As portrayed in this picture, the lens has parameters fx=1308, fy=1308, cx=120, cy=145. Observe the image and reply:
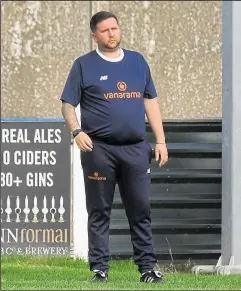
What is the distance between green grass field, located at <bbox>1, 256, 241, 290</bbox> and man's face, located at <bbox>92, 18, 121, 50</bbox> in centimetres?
145

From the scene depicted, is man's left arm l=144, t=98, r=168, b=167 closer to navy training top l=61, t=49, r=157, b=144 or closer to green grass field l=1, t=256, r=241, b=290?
navy training top l=61, t=49, r=157, b=144

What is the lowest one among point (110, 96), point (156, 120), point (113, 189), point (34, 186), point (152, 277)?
point (152, 277)

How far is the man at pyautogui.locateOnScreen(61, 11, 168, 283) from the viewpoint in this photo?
790 centimetres

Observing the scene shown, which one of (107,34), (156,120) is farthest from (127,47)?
(107,34)

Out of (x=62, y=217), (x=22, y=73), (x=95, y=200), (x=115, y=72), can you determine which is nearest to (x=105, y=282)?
(x=95, y=200)

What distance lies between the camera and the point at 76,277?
8938 mm

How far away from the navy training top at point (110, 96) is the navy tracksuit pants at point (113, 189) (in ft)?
0.30

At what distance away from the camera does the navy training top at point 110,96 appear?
7.89 m

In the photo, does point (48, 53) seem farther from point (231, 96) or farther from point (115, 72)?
point (115, 72)

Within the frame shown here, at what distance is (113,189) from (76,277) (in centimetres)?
109

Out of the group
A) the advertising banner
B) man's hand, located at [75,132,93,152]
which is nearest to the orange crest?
man's hand, located at [75,132,93,152]

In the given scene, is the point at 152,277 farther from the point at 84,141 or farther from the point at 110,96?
the point at 110,96

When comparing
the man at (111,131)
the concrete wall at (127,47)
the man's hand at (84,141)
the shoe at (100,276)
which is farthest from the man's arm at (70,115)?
the concrete wall at (127,47)

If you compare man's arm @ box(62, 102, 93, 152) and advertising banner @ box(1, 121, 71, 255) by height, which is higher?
man's arm @ box(62, 102, 93, 152)
